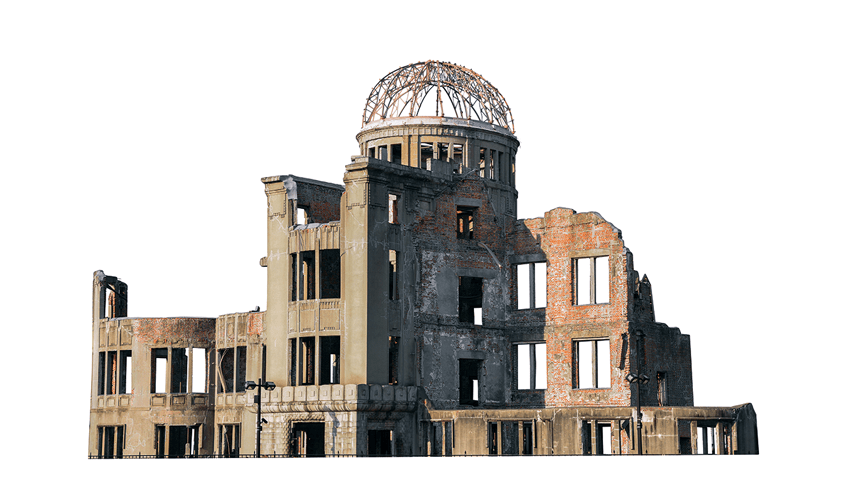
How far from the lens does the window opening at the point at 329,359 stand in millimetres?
50906

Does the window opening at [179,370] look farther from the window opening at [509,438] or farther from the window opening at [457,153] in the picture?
the window opening at [509,438]

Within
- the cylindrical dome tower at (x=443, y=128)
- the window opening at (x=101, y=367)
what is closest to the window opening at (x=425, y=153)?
the cylindrical dome tower at (x=443, y=128)

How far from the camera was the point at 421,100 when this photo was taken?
5575 cm

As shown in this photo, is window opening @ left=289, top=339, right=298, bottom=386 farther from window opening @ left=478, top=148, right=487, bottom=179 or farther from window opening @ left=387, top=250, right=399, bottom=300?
window opening @ left=478, top=148, right=487, bottom=179

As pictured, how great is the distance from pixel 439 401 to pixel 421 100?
1331cm

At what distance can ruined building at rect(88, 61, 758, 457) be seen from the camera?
159ft

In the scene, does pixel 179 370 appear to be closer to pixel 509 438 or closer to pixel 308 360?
pixel 308 360

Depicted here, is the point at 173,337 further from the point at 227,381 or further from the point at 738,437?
the point at 738,437

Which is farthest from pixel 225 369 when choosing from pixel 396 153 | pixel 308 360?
pixel 396 153

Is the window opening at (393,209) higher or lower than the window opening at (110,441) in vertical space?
higher

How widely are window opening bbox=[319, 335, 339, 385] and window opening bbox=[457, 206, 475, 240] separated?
23.8 feet

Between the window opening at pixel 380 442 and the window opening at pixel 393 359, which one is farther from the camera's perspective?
the window opening at pixel 393 359

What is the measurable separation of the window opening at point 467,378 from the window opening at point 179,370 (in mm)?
12703

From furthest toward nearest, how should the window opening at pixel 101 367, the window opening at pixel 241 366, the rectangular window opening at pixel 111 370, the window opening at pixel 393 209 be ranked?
1. the window opening at pixel 101 367
2. the rectangular window opening at pixel 111 370
3. the window opening at pixel 241 366
4. the window opening at pixel 393 209
